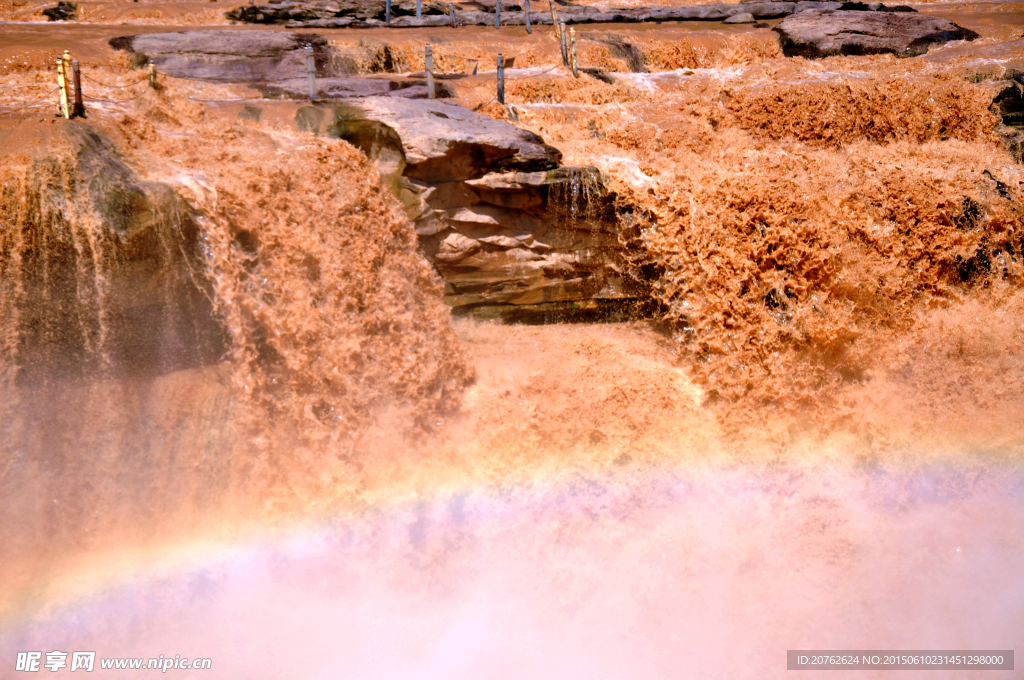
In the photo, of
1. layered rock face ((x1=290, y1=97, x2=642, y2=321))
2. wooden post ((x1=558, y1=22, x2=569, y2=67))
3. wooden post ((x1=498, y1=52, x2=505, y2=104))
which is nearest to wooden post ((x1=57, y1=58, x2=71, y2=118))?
layered rock face ((x1=290, y1=97, x2=642, y2=321))

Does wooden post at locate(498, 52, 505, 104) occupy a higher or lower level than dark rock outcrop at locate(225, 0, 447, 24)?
lower

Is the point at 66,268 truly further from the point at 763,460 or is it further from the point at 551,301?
the point at 763,460

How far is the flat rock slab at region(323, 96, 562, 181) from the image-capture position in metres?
7.00

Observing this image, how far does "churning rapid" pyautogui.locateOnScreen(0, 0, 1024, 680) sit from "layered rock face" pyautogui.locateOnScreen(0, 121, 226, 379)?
24 millimetres

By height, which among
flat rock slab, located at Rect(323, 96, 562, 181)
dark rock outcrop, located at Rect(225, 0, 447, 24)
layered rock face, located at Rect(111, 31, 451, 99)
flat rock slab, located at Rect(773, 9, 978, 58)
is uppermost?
dark rock outcrop, located at Rect(225, 0, 447, 24)

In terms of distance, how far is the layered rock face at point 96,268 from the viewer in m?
5.29

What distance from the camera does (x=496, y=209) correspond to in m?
7.29

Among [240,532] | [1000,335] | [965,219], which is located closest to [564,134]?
[965,219]

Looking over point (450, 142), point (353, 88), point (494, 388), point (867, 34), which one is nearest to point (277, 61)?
point (353, 88)

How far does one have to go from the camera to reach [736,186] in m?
7.34

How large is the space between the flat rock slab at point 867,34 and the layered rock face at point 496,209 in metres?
6.38

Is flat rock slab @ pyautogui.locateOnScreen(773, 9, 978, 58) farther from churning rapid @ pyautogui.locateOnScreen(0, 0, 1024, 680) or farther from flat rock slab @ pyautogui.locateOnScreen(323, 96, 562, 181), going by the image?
flat rock slab @ pyautogui.locateOnScreen(323, 96, 562, 181)

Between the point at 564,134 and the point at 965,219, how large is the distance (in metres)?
4.44

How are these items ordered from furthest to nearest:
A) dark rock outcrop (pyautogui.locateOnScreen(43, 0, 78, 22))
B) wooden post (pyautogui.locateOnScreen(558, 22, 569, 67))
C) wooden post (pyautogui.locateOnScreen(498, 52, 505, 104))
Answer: dark rock outcrop (pyautogui.locateOnScreen(43, 0, 78, 22)) → wooden post (pyautogui.locateOnScreen(558, 22, 569, 67)) → wooden post (pyautogui.locateOnScreen(498, 52, 505, 104))
